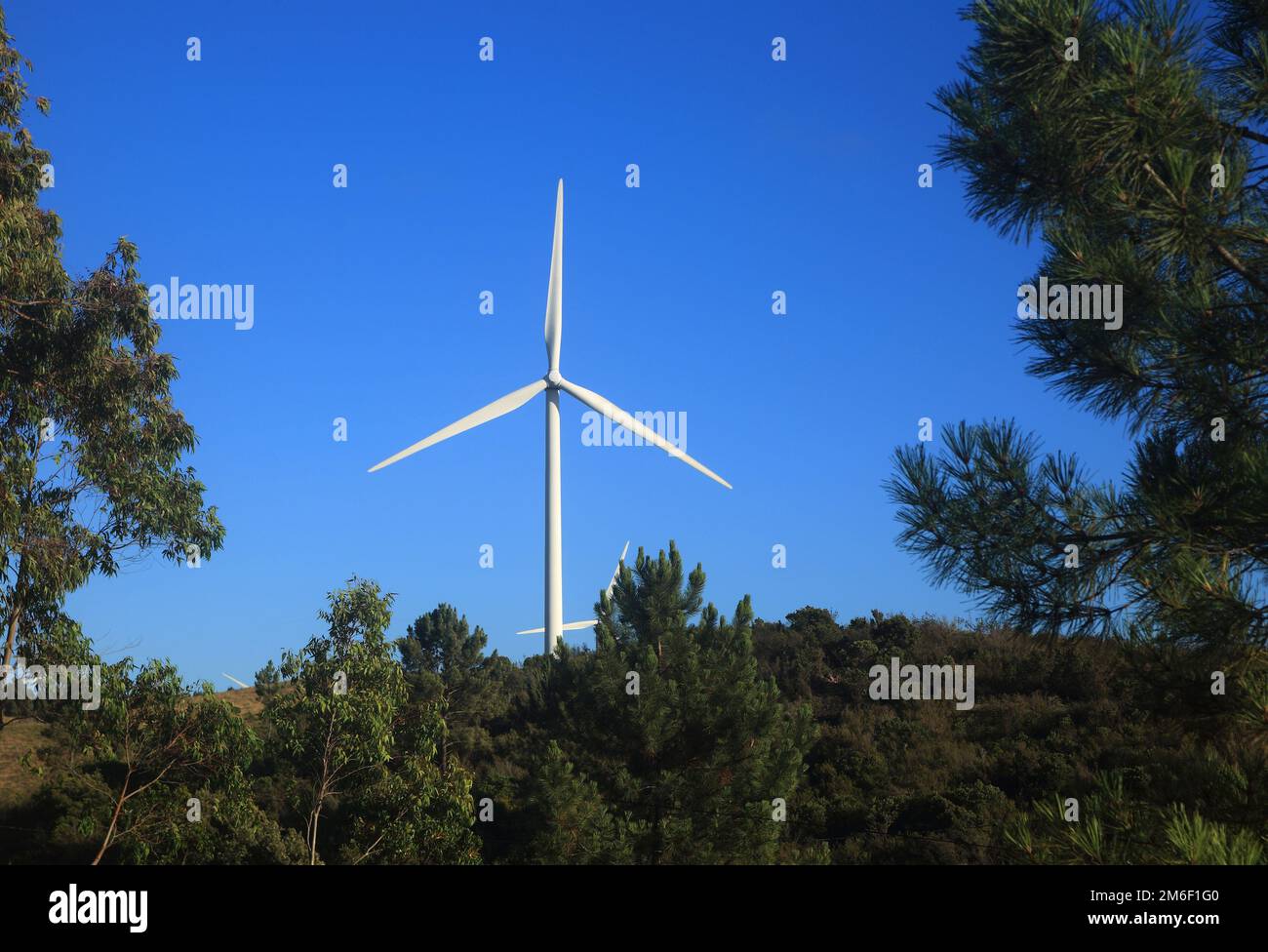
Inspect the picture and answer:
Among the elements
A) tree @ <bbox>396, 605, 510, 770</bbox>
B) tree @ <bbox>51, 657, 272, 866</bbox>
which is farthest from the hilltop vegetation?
tree @ <bbox>396, 605, 510, 770</bbox>

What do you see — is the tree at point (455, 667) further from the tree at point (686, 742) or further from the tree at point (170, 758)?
the tree at point (170, 758)

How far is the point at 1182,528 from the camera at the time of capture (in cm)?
826

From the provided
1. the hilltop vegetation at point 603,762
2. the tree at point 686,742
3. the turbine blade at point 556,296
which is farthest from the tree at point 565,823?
the turbine blade at point 556,296

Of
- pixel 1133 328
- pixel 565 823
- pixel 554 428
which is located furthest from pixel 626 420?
pixel 1133 328

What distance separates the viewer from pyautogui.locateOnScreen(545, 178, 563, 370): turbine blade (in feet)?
127

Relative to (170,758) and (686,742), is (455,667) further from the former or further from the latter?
(170,758)

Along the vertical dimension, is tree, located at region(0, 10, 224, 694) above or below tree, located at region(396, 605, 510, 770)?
above

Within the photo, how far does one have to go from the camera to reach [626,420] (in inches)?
1491

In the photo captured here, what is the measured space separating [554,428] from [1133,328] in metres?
29.8

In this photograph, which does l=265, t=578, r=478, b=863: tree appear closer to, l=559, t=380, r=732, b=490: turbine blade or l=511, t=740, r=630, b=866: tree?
l=511, t=740, r=630, b=866: tree
